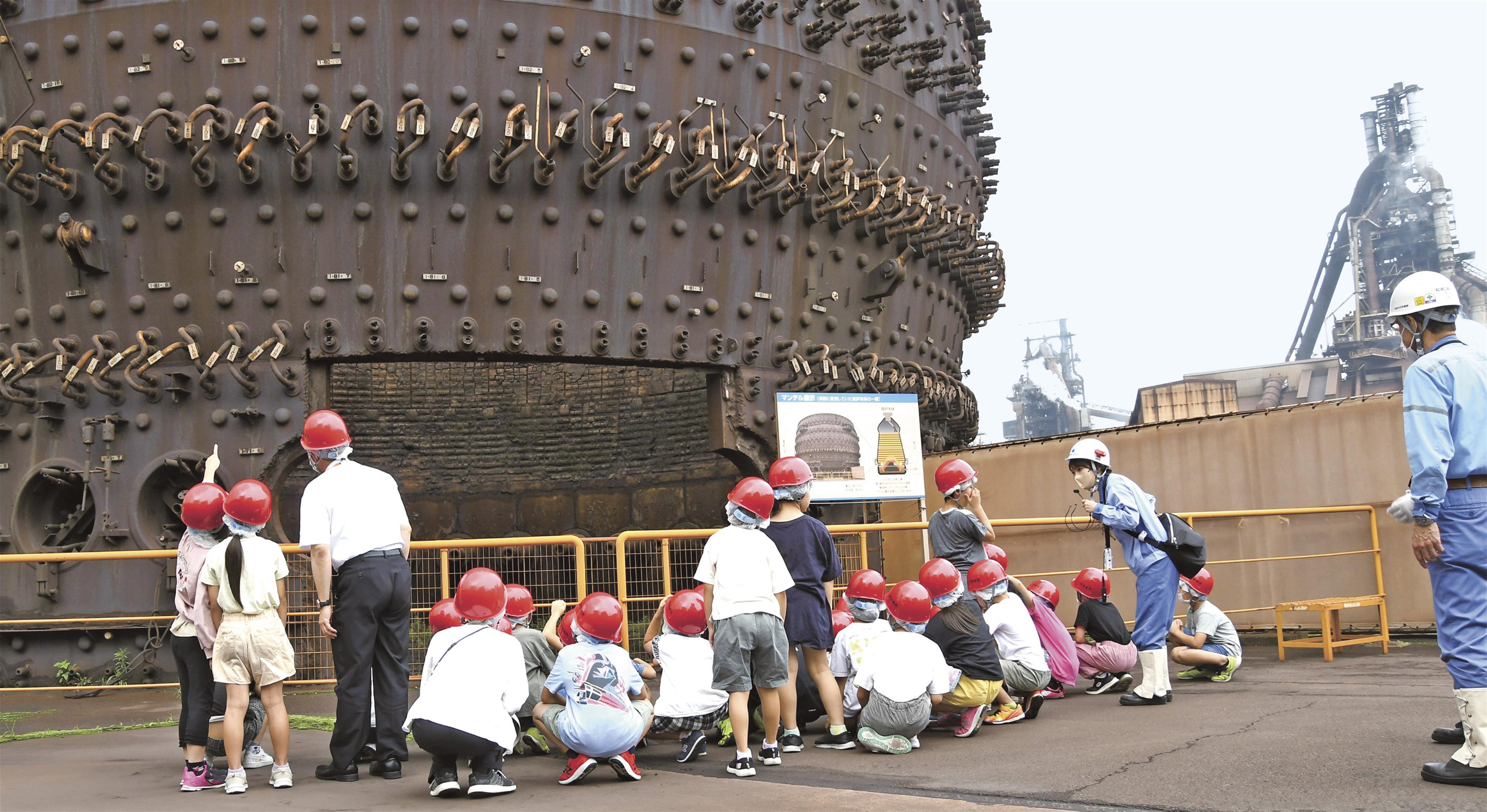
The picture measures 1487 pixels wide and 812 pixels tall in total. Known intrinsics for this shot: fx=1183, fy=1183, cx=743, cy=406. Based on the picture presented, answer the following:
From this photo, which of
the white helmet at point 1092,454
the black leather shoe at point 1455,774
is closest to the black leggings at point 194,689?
the white helmet at point 1092,454

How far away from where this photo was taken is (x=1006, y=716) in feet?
24.5

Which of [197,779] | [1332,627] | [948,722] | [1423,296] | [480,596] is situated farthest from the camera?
[1332,627]

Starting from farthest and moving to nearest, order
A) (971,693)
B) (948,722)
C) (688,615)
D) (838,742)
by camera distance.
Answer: (948,722) < (971,693) < (838,742) < (688,615)

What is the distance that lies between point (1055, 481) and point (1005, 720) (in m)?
7.07

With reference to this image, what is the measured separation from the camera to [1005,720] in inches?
294

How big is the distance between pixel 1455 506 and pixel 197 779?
600cm

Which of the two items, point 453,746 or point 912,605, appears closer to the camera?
point 453,746

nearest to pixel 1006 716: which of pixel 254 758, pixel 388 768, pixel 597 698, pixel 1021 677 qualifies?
pixel 1021 677

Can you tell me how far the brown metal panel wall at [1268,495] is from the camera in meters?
11.8

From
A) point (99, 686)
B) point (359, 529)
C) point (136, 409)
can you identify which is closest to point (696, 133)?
point (136, 409)

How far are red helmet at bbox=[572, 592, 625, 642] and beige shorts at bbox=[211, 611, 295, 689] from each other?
143cm

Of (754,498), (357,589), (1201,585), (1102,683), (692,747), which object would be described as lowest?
(1102,683)

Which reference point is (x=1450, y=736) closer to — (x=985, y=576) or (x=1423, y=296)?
(x=1423, y=296)

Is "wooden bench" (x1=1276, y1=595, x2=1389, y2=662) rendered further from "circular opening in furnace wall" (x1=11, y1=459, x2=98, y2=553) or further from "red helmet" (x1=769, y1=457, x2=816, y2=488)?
"circular opening in furnace wall" (x1=11, y1=459, x2=98, y2=553)
